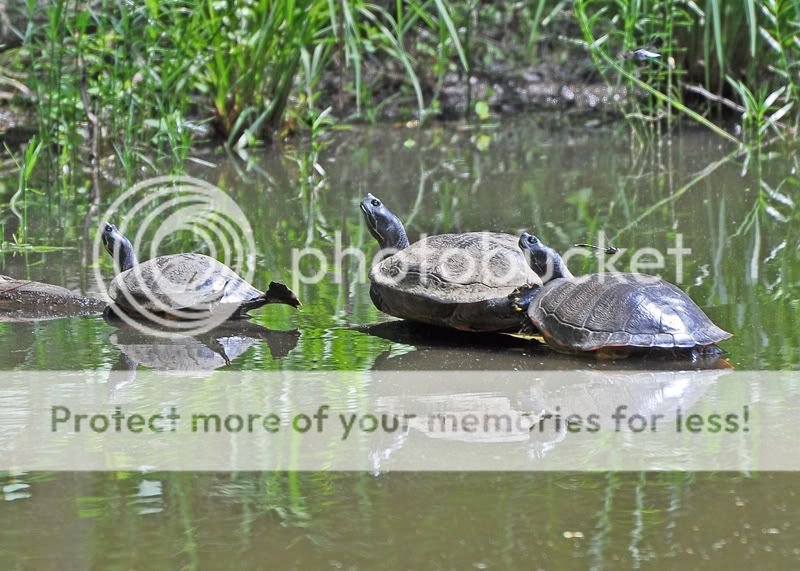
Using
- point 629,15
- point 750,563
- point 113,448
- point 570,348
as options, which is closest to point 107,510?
point 113,448

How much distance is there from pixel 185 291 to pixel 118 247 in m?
0.60

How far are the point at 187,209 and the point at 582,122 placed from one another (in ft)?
13.6

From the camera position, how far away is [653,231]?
495 centimetres

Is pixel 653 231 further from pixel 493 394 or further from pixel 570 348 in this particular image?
pixel 493 394

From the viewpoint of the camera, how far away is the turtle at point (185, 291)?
3.73 metres

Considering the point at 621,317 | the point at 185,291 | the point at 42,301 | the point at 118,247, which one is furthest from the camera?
the point at 118,247

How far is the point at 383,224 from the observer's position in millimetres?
4043

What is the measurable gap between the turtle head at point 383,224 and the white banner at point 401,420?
3.12ft

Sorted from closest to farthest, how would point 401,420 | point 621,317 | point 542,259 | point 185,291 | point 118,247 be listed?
point 401,420, point 621,317, point 542,259, point 185,291, point 118,247

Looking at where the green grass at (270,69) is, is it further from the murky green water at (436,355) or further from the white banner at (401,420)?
the white banner at (401,420)
